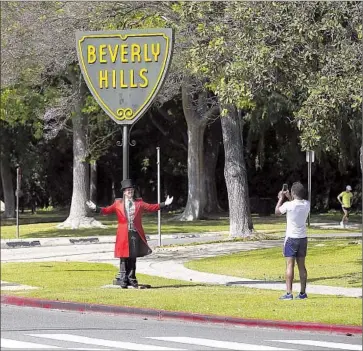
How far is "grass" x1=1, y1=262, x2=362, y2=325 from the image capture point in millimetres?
15445

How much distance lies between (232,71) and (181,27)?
14.2 ft

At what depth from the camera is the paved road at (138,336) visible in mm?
12742

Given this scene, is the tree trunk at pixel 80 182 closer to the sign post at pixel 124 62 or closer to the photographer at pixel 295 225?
the sign post at pixel 124 62

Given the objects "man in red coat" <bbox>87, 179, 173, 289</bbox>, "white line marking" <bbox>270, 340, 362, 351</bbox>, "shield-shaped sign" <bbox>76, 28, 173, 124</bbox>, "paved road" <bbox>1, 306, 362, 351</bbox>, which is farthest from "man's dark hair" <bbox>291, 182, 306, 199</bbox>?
"white line marking" <bbox>270, 340, 362, 351</bbox>

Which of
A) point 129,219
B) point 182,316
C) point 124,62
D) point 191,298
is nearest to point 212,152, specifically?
point 129,219

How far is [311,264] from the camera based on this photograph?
2538 cm

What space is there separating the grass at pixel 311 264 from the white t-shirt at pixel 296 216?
3.51m

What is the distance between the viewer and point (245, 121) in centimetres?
5038

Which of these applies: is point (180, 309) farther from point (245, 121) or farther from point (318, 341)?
point (245, 121)

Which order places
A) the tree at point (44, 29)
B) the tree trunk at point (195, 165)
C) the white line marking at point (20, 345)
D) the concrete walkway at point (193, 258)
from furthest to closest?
the tree trunk at point (195, 165), the tree at point (44, 29), the concrete walkway at point (193, 258), the white line marking at point (20, 345)

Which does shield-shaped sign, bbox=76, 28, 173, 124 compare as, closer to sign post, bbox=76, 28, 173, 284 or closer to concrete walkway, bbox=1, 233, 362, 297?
sign post, bbox=76, 28, 173, 284

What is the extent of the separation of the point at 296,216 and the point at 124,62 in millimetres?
3627

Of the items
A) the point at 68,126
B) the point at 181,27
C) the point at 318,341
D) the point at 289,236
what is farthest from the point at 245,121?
the point at 318,341

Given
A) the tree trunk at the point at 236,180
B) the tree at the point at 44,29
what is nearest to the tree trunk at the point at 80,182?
the tree at the point at 44,29
